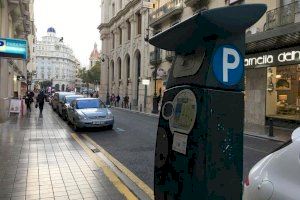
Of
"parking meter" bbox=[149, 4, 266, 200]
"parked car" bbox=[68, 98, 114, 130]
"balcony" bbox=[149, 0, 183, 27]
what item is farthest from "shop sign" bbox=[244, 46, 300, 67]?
"parking meter" bbox=[149, 4, 266, 200]

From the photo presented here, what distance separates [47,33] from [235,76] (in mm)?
171046

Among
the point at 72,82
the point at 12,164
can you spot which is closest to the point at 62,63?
the point at 72,82

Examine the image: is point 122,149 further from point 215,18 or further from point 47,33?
point 47,33

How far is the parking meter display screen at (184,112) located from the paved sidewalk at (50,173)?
3391mm

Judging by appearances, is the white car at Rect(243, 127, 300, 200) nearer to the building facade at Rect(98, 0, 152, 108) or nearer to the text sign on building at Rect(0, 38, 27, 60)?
the text sign on building at Rect(0, 38, 27, 60)

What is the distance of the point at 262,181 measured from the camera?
3078mm

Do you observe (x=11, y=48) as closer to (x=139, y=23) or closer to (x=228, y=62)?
(x=228, y=62)

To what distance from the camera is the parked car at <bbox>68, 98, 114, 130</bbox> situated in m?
17.4

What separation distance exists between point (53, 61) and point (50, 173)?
517 ft

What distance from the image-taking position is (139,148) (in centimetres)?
1242

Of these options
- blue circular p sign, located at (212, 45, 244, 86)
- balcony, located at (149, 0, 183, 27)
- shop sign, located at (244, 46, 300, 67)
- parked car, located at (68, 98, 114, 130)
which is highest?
balcony, located at (149, 0, 183, 27)

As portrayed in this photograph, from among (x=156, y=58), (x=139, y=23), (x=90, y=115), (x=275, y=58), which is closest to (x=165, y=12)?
(x=156, y=58)

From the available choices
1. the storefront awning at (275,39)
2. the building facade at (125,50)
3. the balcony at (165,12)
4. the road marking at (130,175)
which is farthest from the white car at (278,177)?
the building facade at (125,50)

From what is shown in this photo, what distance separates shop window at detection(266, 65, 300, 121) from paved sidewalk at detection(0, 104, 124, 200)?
1242 centimetres
